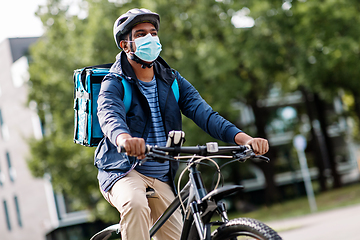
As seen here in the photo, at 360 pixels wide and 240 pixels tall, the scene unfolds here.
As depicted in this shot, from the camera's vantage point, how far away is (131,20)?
297 cm

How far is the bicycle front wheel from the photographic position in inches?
85.5

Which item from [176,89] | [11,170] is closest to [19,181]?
[11,170]

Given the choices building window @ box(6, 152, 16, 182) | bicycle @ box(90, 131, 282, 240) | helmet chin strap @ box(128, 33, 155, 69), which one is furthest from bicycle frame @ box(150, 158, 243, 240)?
building window @ box(6, 152, 16, 182)

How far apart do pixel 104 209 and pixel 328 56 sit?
38.6ft

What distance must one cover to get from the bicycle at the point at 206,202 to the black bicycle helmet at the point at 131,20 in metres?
0.96

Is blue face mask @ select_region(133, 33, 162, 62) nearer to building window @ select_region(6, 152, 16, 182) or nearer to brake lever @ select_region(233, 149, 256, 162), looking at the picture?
brake lever @ select_region(233, 149, 256, 162)

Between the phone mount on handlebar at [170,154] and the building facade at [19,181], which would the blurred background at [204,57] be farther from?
the phone mount on handlebar at [170,154]

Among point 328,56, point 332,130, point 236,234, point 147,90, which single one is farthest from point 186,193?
point 332,130

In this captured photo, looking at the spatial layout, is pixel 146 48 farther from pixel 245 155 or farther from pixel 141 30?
pixel 245 155

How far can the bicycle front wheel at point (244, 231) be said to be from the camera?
2172 mm

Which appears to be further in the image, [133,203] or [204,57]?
[204,57]

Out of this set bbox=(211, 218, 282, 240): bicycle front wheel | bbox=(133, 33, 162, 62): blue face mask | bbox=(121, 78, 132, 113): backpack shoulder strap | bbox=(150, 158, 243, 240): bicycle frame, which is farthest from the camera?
bbox=(133, 33, 162, 62): blue face mask

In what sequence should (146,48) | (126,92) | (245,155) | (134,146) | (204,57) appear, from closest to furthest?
(134,146) < (245,155) < (126,92) < (146,48) < (204,57)

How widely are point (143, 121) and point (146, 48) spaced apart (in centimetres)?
49
